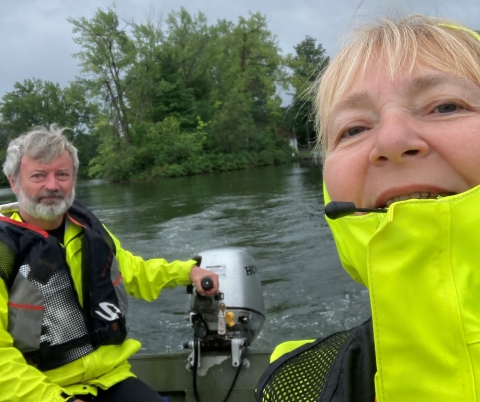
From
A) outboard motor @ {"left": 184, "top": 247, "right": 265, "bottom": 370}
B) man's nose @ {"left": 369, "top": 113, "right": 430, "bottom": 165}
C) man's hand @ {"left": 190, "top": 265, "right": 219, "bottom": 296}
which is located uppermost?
man's nose @ {"left": 369, "top": 113, "right": 430, "bottom": 165}

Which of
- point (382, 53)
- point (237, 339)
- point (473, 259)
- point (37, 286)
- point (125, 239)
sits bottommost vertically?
point (125, 239)

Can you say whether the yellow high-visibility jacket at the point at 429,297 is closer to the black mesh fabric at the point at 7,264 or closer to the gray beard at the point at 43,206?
the black mesh fabric at the point at 7,264

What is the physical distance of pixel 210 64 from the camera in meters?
35.0

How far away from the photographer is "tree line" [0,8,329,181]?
96.7ft

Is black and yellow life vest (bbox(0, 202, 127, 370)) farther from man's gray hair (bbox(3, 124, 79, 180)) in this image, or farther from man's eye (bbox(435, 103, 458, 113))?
man's eye (bbox(435, 103, 458, 113))

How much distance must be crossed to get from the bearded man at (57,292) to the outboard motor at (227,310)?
0.12 meters

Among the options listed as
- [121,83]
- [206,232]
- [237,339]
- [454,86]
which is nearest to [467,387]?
[454,86]

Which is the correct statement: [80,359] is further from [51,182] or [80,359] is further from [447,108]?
[447,108]

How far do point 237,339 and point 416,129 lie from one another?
6.62 feet

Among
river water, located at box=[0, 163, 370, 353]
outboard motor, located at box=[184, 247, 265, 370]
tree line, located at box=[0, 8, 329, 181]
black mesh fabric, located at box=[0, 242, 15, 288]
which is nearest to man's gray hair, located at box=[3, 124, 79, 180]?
black mesh fabric, located at box=[0, 242, 15, 288]

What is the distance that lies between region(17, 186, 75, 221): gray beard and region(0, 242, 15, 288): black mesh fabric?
0.33 m

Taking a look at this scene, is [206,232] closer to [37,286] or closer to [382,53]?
[37,286]

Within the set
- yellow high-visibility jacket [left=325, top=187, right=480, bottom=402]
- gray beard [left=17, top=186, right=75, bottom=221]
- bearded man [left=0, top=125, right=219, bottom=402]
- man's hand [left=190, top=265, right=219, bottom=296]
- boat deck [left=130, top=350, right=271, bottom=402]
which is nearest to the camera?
yellow high-visibility jacket [left=325, top=187, right=480, bottom=402]

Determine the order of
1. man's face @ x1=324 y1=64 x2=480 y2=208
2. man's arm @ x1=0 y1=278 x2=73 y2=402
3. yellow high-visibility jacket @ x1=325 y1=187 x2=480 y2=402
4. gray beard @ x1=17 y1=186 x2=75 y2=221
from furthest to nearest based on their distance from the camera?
gray beard @ x1=17 y1=186 x2=75 y2=221 < man's arm @ x1=0 y1=278 x2=73 y2=402 < man's face @ x1=324 y1=64 x2=480 y2=208 < yellow high-visibility jacket @ x1=325 y1=187 x2=480 y2=402
